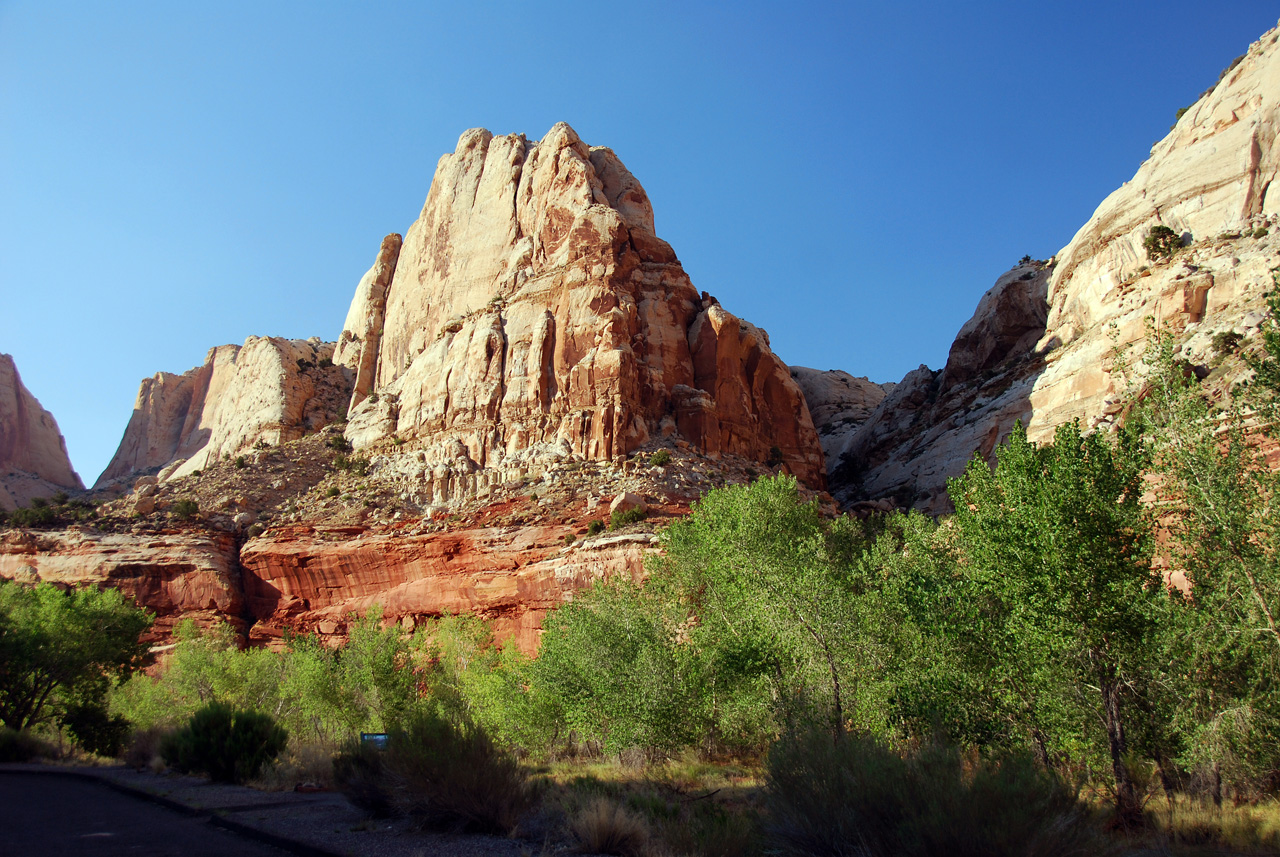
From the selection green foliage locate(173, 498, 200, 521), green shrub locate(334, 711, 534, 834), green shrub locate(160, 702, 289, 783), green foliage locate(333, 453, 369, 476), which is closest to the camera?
green shrub locate(334, 711, 534, 834)

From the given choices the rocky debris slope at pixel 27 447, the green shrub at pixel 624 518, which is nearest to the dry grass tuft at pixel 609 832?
the green shrub at pixel 624 518

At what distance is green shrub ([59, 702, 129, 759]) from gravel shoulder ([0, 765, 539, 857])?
1047 centimetres

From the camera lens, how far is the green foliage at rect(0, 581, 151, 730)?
24.6 m

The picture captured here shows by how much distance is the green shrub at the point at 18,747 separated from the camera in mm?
21531

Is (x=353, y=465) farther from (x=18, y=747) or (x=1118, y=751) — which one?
(x=1118, y=751)

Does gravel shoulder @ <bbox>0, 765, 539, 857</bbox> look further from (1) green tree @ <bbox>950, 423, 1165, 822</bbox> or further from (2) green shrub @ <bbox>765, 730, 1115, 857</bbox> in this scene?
(1) green tree @ <bbox>950, 423, 1165, 822</bbox>

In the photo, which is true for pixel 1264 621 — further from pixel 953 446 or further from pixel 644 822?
pixel 953 446

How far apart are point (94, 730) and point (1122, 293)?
169 feet

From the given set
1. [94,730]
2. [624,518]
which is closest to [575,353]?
[624,518]

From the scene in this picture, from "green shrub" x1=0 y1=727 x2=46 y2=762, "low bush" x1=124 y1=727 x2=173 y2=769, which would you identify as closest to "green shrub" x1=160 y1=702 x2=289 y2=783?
"low bush" x1=124 y1=727 x2=173 y2=769

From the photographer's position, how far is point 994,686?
14867 millimetres

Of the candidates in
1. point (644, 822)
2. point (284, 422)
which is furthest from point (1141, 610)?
point (284, 422)

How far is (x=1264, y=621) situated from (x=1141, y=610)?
2283 millimetres

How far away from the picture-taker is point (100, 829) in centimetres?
1160
